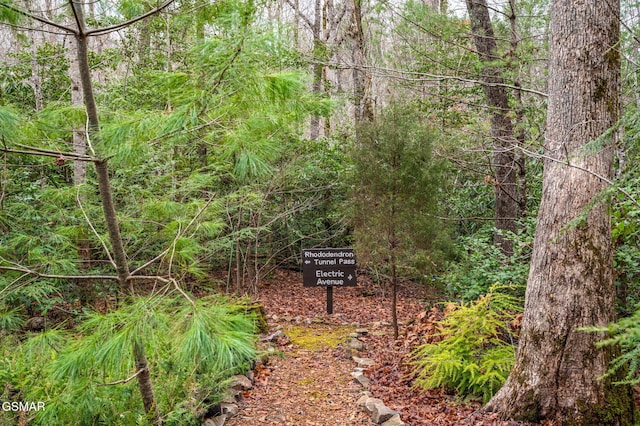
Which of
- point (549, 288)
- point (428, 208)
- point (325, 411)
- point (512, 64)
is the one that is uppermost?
point (512, 64)

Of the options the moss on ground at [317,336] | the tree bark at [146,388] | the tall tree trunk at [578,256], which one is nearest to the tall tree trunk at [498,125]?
the moss on ground at [317,336]

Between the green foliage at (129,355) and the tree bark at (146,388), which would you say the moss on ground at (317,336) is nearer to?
the green foliage at (129,355)

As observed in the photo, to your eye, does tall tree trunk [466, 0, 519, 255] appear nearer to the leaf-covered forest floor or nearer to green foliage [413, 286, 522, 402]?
the leaf-covered forest floor

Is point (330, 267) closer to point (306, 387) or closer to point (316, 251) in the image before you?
point (316, 251)

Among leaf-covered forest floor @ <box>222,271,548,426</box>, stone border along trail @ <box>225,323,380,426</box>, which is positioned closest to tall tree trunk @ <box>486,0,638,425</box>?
leaf-covered forest floor @ <box>222,271,548,426</box>

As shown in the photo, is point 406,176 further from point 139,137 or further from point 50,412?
point 50,412

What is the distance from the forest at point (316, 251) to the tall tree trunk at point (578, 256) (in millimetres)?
16

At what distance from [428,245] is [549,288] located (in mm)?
2682

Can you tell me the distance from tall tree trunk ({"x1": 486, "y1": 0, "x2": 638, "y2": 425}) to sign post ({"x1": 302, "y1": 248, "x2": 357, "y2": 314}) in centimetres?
453

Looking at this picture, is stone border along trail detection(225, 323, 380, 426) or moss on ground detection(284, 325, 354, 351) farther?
moss on ground detection(284, 325, 354, 351)

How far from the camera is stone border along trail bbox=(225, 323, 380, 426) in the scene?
178 inches

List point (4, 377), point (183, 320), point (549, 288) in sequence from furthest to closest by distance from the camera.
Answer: point (4, 377) → point (549, 288) → point (183, 320)

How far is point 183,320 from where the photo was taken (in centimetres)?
228

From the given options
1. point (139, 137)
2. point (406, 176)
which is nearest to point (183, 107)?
point (139, 137)
